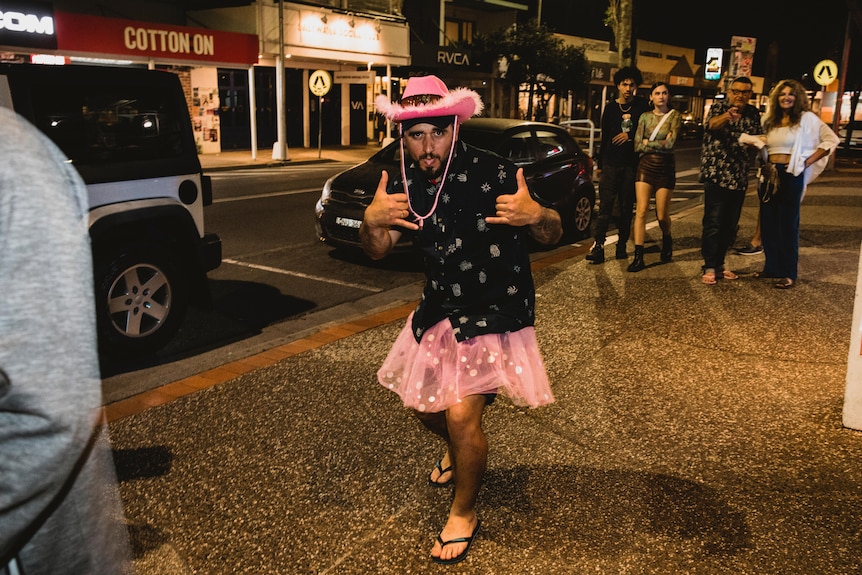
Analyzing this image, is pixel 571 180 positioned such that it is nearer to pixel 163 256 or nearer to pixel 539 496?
pixel 163 256

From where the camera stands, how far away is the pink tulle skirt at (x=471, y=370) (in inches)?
112

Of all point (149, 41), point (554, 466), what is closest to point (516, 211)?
point (554, 466)

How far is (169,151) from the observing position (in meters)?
5.43

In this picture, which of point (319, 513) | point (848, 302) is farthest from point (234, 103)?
point (319, 513)

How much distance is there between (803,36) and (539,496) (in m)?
44.5

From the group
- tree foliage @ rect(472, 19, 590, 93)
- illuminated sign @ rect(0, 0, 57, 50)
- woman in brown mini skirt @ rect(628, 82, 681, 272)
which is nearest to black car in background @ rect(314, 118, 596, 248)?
woman in brown mini skirt @ rect(628, 82, 681, 272)

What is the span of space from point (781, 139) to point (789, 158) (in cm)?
19

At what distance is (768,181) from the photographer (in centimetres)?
709

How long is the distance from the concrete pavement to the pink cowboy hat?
66.8 inches

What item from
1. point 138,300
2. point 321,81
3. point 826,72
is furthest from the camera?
point 321,81

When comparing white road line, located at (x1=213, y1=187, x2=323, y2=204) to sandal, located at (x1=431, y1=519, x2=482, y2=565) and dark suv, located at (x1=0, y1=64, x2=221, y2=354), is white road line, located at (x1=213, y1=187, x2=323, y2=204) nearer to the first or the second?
dark suv, located at (x1=0, y1=64, x2=221, y2=354)

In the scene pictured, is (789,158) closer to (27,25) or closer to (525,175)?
(525,175)

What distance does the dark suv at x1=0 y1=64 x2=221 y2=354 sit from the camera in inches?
188

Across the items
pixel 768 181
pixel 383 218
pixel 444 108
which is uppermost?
pixel 444 108
